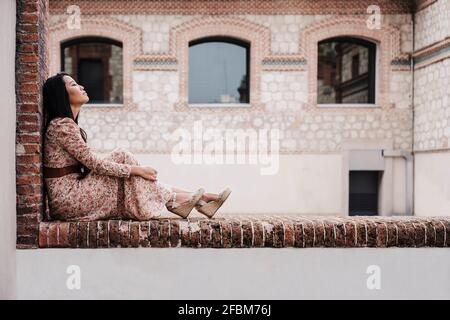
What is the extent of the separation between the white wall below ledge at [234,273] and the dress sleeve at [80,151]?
58 cm

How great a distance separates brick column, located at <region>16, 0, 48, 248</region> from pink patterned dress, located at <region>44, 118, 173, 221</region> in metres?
0.15

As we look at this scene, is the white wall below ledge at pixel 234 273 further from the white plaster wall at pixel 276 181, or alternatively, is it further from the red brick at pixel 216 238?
the white plaster wall at pixel 276 181

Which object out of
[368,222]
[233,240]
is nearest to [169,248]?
[233,240]

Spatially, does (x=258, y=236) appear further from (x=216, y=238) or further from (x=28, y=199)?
(x=28, y=199)

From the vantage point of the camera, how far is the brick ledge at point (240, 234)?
3635 mm

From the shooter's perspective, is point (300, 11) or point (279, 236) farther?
point (300, 11)

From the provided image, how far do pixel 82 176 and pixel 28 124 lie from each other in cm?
57

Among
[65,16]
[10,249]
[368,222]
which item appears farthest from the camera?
[65,16]

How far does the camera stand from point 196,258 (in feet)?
12.0

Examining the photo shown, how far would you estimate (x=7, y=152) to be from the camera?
11.5ft

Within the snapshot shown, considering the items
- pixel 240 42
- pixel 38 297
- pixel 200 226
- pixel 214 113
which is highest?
pixel 240 42

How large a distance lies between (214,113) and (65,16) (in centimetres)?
446

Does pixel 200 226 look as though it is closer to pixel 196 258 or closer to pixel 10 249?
pixel 196 258

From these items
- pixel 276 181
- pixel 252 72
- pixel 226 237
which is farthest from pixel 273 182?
pixel 226 237
